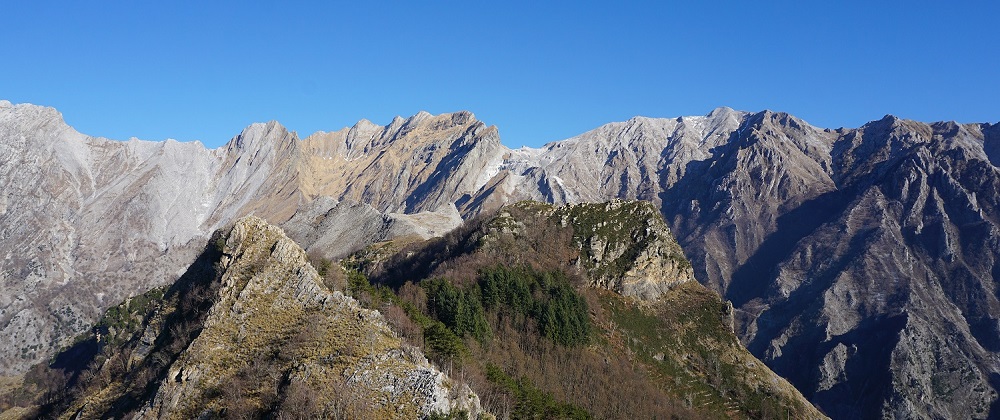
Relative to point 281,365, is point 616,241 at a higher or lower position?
higher

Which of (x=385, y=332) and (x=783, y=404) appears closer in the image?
(x=385, y=332)

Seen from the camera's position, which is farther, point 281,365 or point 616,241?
point 616,241

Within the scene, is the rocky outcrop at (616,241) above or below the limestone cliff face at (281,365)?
above

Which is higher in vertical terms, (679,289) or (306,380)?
(679,289)

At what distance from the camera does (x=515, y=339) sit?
11575cm

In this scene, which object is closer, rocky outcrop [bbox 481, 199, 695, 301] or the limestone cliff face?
the limestone cliff face

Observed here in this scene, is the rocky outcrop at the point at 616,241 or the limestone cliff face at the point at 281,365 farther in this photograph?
the rocky outcrop at the point at 616,241

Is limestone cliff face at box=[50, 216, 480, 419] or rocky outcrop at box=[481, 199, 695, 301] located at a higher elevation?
rocky outcrop at box=[481, 199, 695, 301]

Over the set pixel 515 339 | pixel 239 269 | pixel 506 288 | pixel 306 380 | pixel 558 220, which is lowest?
pixel 306 380

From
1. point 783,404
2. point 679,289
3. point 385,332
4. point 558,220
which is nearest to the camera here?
point 385,332

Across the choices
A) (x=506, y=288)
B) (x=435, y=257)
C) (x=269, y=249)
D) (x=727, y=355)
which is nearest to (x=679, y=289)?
(x=727, y=355)

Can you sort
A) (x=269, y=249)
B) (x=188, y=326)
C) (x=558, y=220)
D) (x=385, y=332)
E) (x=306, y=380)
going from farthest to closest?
(x=558, y=220) < (x=269, y=249) < (x=188, y=326) < (x=385, y=332) < (x=306, y=380)

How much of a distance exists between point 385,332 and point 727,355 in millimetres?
87578

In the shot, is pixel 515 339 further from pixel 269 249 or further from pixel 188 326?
pixel 188 326
